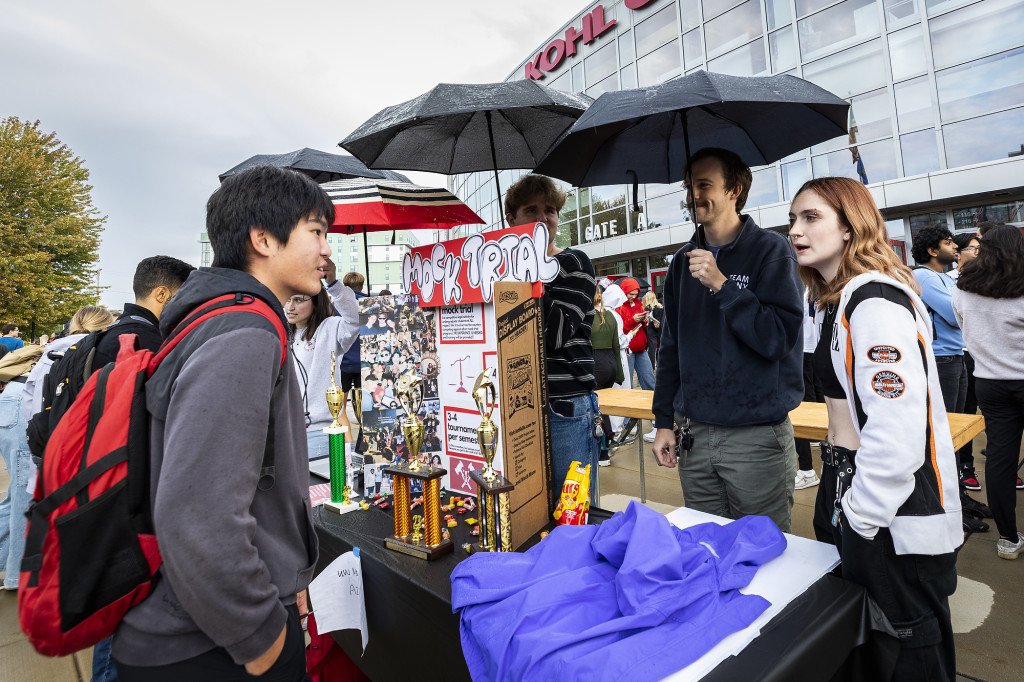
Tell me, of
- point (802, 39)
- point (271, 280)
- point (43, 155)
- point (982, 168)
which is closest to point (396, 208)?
point (271, 280)

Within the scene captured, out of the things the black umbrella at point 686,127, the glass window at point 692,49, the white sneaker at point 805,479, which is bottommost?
the white sneaker at point 805,479

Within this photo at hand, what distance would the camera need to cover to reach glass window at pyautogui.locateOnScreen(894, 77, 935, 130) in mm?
10391

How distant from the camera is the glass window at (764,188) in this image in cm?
1263

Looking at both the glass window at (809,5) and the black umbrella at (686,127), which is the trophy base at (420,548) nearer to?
the black umbrella at (686,127)

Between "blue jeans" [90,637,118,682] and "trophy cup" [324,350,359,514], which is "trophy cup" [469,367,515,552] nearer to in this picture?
"trophy cup" [324,350,359,514]

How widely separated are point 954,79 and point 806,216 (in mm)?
12724

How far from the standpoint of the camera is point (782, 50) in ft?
40.9

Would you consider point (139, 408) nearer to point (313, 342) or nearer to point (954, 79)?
point (313, 342)

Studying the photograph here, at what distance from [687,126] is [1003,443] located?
2.92 meters

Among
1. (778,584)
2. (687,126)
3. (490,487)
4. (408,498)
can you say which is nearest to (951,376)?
(687,126)

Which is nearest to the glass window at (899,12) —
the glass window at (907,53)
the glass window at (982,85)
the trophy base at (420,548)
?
the glass window at (907,53)

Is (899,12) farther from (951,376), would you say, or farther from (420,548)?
(420,548)

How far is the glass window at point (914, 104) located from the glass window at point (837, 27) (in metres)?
1.48

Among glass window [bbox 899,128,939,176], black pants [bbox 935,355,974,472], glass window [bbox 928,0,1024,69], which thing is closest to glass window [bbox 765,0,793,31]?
glass window [bbox 928,0,1024,69]
